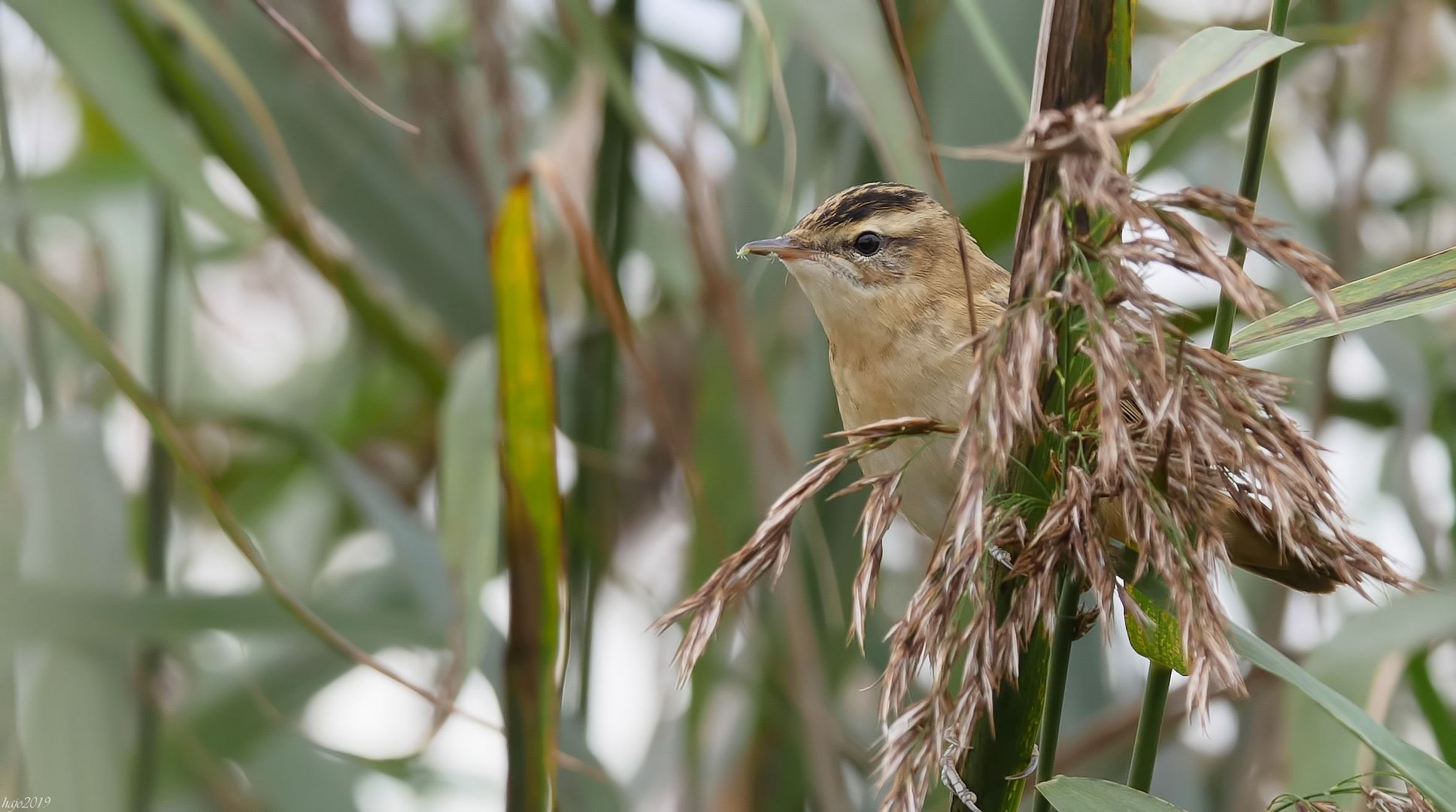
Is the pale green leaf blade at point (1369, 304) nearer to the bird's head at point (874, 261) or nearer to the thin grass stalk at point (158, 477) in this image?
the bird's head at point (874, 261)

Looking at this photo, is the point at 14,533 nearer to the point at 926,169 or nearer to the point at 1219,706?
the point at 926,169

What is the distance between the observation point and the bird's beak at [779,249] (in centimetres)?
159

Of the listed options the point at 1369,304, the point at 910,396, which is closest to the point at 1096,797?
the point at 1369,304

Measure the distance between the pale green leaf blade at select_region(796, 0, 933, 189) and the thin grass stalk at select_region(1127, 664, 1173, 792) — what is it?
370 millimetres

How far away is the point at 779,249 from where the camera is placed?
1634 mm

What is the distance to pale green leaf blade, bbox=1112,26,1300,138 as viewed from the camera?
24.2 inches

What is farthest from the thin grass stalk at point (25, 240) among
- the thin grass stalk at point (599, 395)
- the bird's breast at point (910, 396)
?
the bird's breast at point (910, 396)

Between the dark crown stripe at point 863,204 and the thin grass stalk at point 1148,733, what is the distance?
3.34ft

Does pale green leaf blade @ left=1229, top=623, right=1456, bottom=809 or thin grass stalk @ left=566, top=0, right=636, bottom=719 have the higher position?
thin grass stalk @ left=566, top=0, right=636, bottom=719

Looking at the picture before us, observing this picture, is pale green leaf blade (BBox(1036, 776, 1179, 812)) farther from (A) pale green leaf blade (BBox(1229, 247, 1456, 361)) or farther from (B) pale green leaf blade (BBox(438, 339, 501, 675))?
(B) pale green leaf blade (BBox(438, 339, 501, 675))

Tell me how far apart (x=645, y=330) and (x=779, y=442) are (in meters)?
1.14

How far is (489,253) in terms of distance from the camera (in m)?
1.09

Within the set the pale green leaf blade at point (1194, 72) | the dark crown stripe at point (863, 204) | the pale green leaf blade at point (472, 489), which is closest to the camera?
the pale green leaf blade at point (1194, 72)

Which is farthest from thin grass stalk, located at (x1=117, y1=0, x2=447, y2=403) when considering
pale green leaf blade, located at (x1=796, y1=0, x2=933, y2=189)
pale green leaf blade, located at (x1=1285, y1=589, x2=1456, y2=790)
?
pale green leaf blade, located at (x1=1285, y1=589, x2=1456, y2=790)
